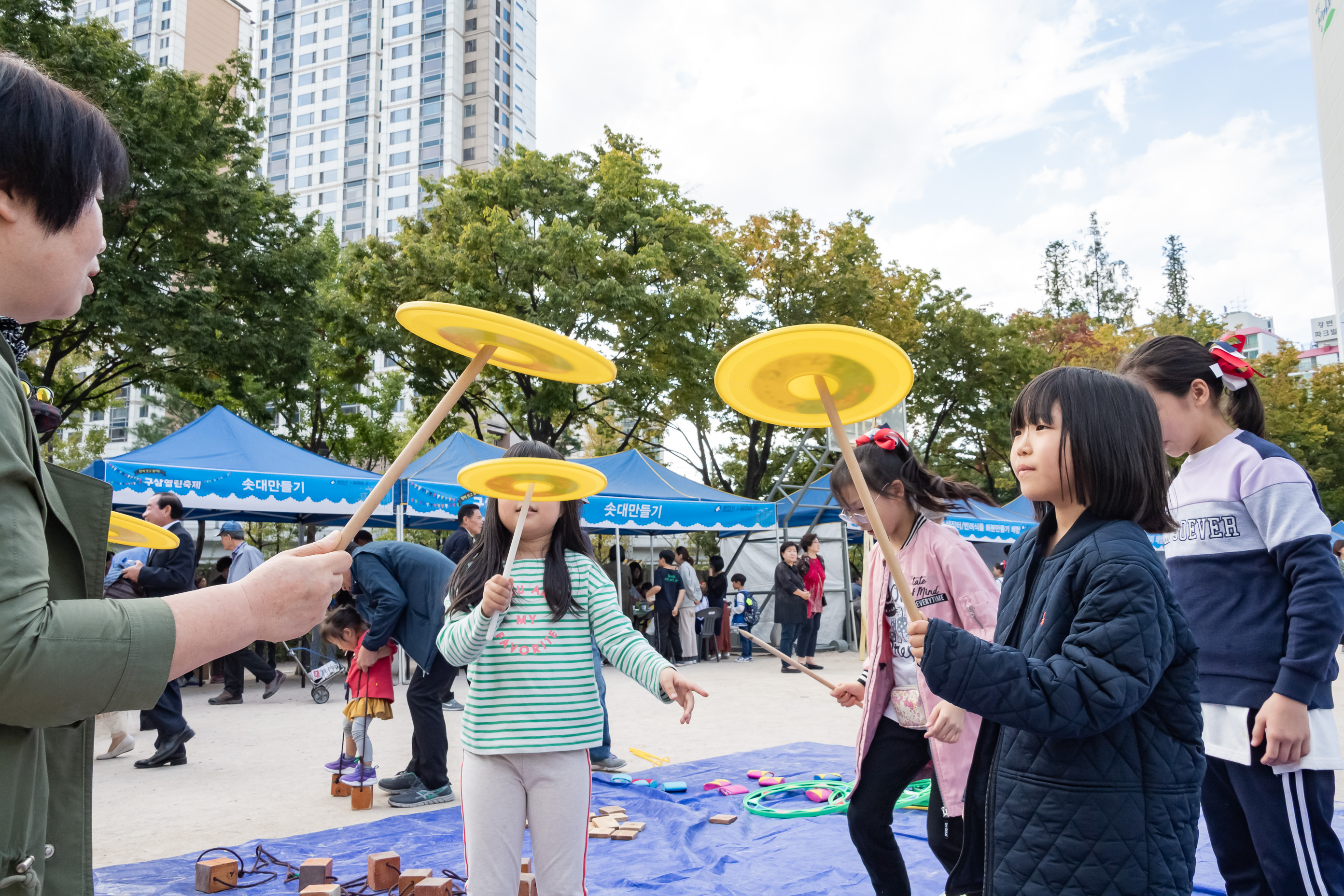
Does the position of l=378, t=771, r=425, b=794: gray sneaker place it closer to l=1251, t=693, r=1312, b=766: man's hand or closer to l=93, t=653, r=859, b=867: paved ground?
l=93, t=653, r=859, b=867: paved ground

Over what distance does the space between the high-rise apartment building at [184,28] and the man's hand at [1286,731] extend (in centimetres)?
4993

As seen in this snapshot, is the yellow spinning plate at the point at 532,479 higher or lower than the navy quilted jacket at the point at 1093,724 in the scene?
higher

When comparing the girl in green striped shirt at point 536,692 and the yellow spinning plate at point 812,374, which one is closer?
the yellow spinning plate at point 812,374

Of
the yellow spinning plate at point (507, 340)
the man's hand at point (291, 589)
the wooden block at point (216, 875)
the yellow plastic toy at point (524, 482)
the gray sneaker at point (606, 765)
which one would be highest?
the yellow spinning plate at point (507, 340)

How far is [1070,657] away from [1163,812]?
14.7 inches

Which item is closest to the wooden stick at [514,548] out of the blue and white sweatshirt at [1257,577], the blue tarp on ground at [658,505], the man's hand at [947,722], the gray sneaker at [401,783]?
the man's hand at [947,722]

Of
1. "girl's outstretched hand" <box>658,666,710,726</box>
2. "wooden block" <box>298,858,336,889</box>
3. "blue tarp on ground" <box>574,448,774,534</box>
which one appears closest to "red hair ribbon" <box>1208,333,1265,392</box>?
"girl's outstretched hand" <box>658,666,710,726</box>

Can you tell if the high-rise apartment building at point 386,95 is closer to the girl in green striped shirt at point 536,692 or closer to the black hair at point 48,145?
the girl in green striped shirt at point 536,692

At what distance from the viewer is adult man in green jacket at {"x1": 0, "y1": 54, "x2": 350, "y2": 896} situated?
0.94 meters

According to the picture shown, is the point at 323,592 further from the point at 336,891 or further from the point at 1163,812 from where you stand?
the point at 336,891

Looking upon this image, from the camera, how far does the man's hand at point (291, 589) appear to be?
1.13 m

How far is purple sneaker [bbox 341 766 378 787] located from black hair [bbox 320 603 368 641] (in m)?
1.00

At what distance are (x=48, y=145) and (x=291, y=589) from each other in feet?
2.09

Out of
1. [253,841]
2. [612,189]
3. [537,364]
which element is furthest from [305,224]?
[537,364]
